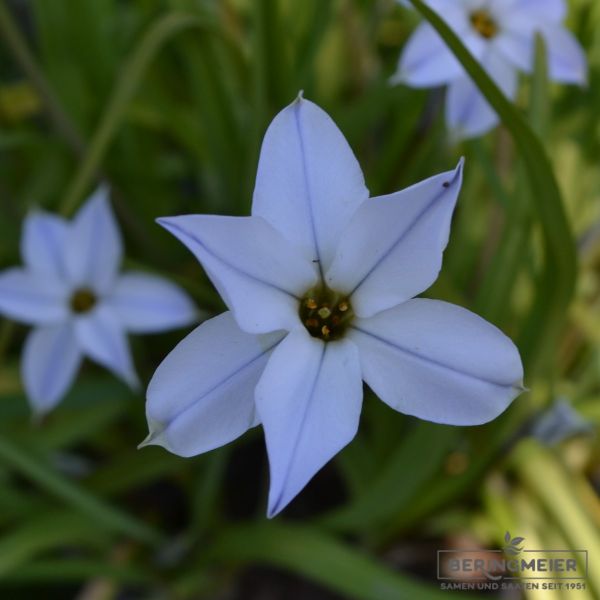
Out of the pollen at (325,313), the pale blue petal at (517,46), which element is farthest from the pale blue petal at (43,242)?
the pale blue petal at (517,46)

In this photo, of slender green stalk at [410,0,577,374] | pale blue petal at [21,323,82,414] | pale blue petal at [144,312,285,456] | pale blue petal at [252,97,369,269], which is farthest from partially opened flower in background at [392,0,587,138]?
pale blue petal at [21,323,82,414]

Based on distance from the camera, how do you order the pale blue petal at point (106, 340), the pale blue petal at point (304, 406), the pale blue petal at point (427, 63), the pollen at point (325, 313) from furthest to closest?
the pale blue petal at point (106, 340)
the pale blue petal at point (427, 63)
the pollen at point (325, 313)
the pale blue petal at point (304, 406)

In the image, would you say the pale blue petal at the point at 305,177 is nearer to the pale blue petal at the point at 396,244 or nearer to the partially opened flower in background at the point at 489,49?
the pale blue petal at the point at 396,244

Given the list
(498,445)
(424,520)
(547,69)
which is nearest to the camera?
(547,69)

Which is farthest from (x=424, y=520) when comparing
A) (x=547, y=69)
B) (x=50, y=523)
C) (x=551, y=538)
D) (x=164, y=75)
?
(x=164, y=75)

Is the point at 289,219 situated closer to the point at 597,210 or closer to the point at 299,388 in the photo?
the point at 299,388
